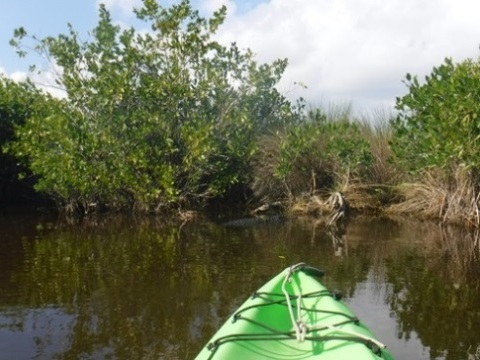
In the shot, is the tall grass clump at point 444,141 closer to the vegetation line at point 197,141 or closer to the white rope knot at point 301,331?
the vegetation line at point 197,141

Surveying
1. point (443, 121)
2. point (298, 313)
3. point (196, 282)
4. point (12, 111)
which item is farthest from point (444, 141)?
point (12, 111)

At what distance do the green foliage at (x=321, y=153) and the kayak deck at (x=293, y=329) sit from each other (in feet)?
29.6

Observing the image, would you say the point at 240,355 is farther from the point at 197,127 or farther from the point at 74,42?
the point at 74,42

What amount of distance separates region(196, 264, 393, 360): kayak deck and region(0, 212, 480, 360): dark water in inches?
33.6

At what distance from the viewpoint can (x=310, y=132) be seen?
554 inches

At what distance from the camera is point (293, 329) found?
4430 mm

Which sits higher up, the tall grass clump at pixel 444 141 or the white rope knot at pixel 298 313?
the tall grass clump at pixel 444 141

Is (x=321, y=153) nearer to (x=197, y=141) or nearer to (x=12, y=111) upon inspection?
(x=197, y=141)

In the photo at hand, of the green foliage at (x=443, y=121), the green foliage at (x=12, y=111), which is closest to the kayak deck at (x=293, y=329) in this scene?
the green foliage at (x=443, y=121)

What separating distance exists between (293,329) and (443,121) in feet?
26.1

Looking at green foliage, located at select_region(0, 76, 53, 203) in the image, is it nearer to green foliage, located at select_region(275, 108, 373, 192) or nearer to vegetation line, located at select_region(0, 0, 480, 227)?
vegetation line, located at select_region(0, 0, 480, 227)

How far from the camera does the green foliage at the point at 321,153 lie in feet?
45.3

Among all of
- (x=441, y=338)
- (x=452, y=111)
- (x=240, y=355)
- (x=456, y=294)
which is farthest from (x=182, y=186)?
(x=240, y=355)

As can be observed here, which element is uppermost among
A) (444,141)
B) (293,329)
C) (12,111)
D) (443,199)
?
(12,111)
